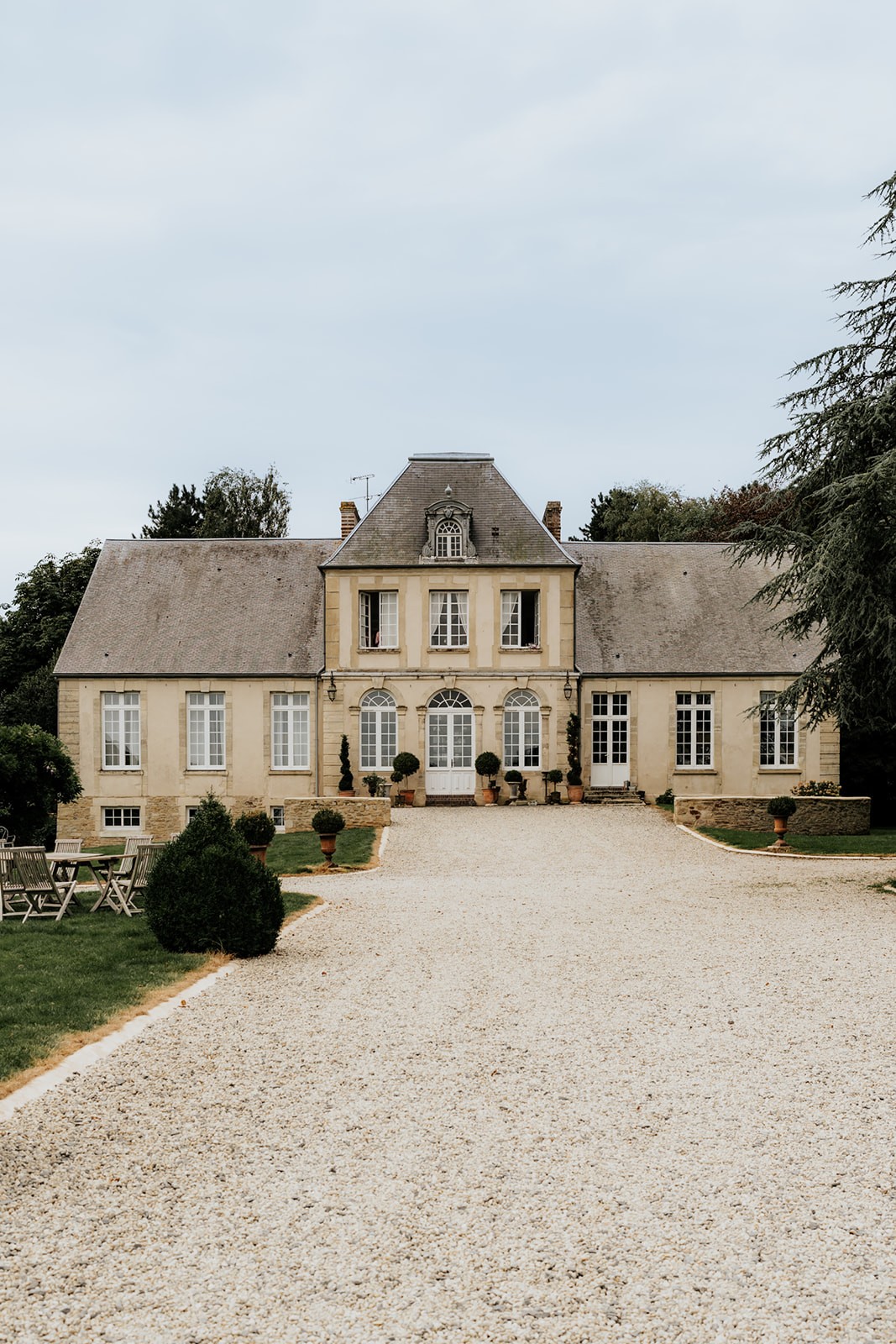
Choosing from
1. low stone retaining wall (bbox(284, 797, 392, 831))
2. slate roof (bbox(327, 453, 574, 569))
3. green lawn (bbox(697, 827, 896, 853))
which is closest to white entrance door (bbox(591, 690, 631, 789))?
slate roof (bbox(327, 453, 574, 569))

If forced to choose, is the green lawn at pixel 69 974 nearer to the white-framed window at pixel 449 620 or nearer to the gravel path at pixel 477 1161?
the gravel path at pixel 477 1161

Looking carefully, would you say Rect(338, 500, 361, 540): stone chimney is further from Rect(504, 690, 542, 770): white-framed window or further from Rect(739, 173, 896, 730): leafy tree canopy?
Rect(739, 173, 896, 730): leafy tree canopy

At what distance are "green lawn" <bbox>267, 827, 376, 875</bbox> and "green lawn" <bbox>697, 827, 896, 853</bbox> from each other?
624 cm

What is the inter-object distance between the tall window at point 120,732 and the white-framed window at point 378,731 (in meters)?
5.35

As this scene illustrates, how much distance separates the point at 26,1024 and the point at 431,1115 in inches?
113

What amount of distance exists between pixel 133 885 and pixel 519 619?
1689 cm

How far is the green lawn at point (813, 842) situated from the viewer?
20.1 m

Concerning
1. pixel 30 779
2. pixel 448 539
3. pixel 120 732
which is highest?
pixel 448 539

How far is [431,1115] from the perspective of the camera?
5676 mm

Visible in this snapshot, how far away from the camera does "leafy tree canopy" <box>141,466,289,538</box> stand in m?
45.8

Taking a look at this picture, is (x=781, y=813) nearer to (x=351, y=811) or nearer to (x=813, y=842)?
(x=813, y=842)

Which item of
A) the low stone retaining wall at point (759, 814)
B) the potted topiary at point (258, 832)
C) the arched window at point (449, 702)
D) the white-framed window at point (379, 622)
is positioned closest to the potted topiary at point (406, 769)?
the arched window at point (449, 702)

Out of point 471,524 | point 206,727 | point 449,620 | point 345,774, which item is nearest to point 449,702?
point 449,620

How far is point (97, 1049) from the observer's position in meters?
6.76
